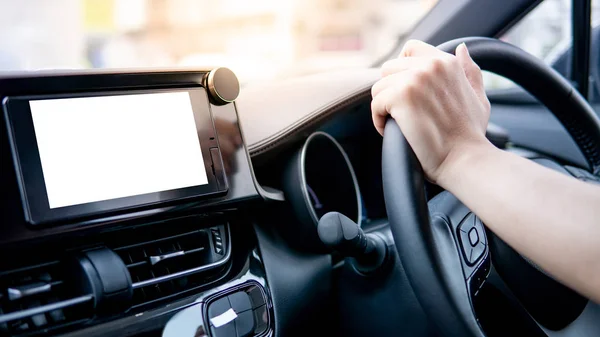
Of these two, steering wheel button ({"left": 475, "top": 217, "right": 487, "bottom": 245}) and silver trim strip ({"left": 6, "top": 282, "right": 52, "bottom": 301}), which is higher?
silver trim strip ({"left": 6, "top": 282, "right": 52, "bottom": 301})

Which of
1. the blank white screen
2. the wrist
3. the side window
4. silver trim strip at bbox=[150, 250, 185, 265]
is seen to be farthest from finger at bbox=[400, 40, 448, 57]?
the side window

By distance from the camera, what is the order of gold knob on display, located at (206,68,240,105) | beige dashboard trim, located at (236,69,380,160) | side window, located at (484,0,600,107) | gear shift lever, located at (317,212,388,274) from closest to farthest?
1. gear shift lever, located at (317,212,388,274)
2. gold knob on display, located at (206,68,240,105)
3. beige dashboard trim, located at (236,69,380,160)
4. side window, located at (484,0,600,107)

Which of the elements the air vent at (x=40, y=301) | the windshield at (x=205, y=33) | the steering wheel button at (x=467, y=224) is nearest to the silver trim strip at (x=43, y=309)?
the air vent at (x=40, y=301)

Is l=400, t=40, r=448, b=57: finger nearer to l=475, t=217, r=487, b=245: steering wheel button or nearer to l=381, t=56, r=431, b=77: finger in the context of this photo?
l=381, t=56, r=431, b=77: finger

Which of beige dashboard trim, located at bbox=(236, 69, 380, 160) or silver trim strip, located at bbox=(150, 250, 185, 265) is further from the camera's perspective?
beige dashboard trim, located at bbox=(236, 69, 380, 160)

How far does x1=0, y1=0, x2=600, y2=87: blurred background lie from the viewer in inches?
62.7

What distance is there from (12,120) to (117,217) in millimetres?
194

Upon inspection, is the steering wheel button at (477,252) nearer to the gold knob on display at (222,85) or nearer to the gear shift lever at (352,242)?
the gear shift lever at (352,242)

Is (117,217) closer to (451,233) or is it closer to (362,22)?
(451,233)

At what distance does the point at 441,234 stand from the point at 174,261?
424 mm

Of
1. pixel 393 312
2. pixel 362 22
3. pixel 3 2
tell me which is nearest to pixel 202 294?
pixel 393 312

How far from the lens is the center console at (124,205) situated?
0.78 meters

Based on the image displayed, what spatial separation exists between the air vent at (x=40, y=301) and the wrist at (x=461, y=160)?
20.2 inches

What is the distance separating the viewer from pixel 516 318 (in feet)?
3.07
